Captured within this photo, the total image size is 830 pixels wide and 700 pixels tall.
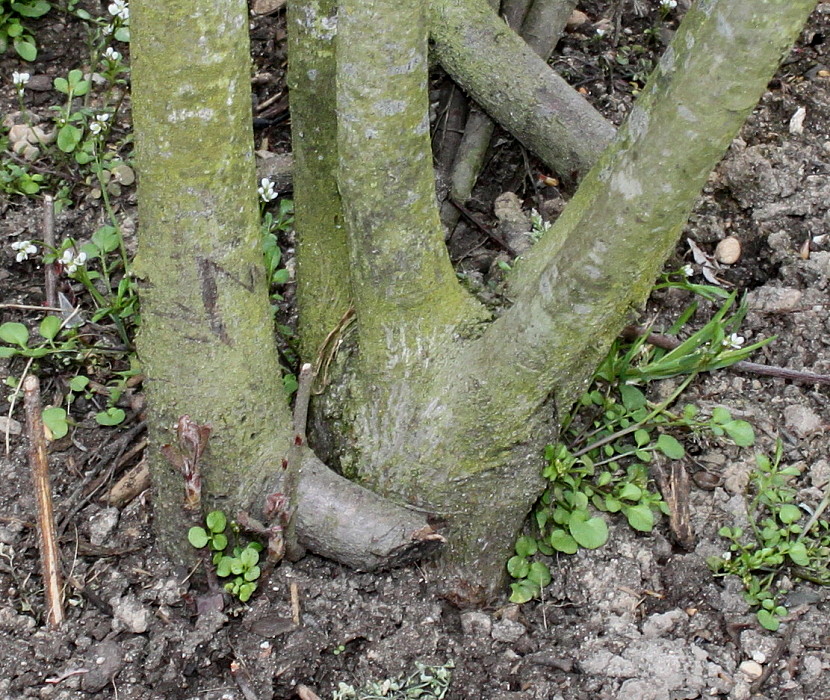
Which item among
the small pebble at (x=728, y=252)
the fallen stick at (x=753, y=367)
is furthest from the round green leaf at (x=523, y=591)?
the small pebble at (x=728, y=252)

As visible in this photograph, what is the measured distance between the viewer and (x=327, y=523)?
6.98 feet

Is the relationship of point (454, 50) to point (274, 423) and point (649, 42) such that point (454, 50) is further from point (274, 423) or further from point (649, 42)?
point (274, 423)

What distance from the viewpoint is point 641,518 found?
2.33 metres

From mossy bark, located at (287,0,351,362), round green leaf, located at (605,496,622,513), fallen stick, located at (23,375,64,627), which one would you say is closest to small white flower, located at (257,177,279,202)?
mossy bark, located at (287,0,351,362)

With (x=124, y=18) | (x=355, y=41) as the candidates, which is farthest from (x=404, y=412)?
(x=124, y=18)

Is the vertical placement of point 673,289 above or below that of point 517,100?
below

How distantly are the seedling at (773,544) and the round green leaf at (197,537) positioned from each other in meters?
1.25

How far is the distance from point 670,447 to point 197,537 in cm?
125

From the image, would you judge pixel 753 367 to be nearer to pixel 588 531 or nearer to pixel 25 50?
pixel 588 531

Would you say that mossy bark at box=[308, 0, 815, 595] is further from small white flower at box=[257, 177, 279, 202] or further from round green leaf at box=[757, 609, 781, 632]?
small white flower at box=[257, 177, 279, 202]

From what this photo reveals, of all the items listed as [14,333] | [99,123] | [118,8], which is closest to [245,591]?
[14,333]

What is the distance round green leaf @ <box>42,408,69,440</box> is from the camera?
2.38 m

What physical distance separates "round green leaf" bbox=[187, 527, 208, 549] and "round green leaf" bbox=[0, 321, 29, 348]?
88cm

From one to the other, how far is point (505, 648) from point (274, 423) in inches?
29.7
